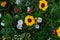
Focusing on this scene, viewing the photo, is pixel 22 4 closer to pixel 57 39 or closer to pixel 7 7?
pixel 7 7

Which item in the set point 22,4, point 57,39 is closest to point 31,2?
point 22,4

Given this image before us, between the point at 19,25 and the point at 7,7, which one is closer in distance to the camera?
the point at 19,25

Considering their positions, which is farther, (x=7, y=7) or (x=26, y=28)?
(x=7, y=7)

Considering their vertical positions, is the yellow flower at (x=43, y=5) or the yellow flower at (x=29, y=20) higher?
the yellow flower at (x=43, y=5)

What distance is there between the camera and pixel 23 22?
303cm

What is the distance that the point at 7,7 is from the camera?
3.21 meters

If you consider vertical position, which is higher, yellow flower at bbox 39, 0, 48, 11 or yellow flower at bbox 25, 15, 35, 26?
yellow flower at bbox 39, 0, 48, 11

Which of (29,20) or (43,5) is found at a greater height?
(43,5)

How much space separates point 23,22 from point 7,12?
0.29 m

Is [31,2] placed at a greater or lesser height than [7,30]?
greater

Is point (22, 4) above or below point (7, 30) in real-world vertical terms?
above

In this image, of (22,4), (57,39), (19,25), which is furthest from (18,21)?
(57,39)

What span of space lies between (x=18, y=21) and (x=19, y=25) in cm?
5

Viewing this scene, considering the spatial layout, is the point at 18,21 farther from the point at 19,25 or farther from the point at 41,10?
the point at 41,10
